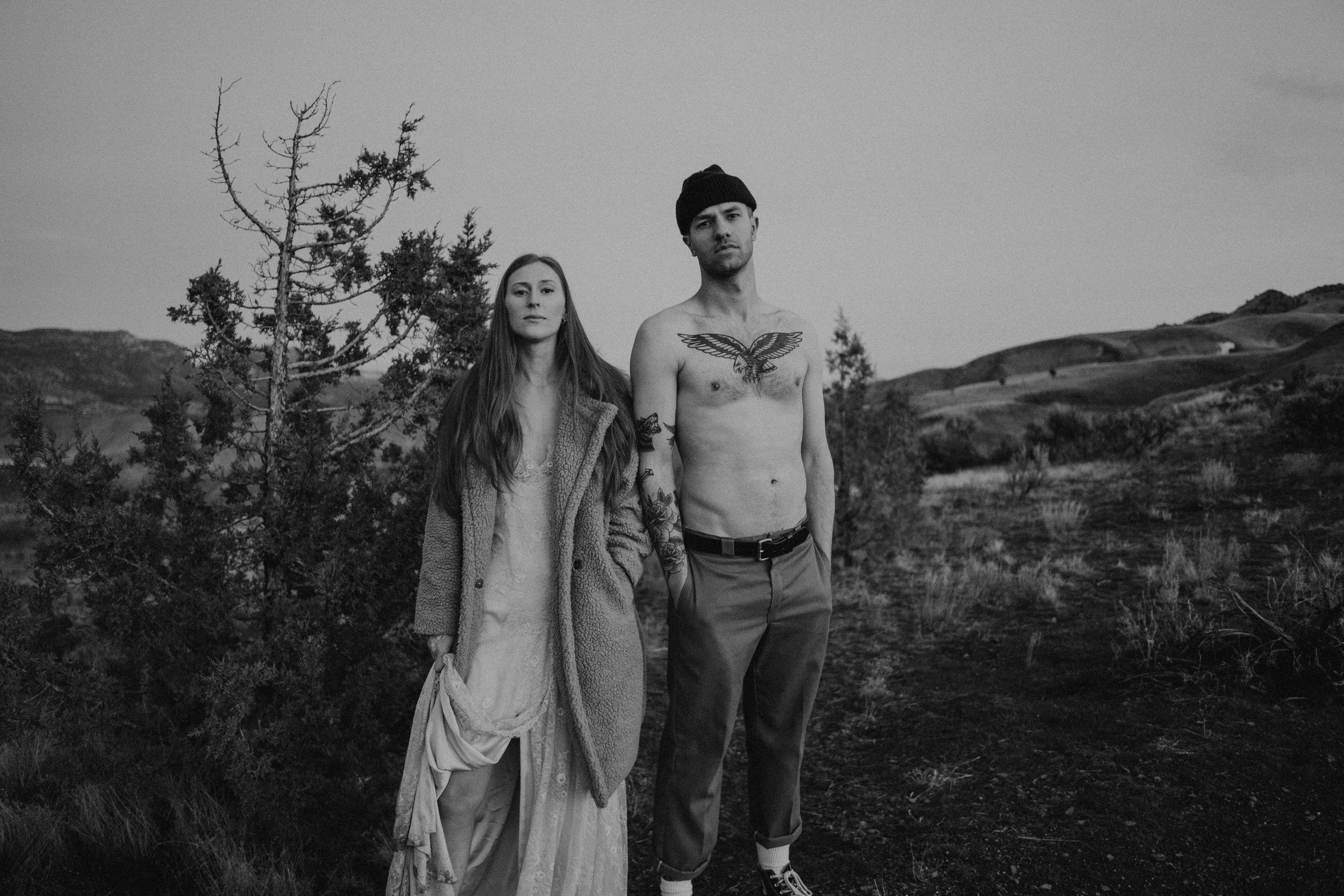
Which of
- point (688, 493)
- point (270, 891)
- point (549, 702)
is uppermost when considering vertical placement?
point (688, 493)

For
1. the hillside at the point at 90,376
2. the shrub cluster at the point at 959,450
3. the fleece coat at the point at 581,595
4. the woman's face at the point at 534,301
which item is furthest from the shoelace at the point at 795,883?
the shrub cluster at the point at 959,450

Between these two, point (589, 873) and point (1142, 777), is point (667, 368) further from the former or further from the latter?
point (1142, 777)

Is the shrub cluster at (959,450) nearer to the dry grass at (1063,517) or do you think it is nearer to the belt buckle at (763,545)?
the dry grass at (1063,517)

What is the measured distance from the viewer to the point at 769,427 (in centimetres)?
305

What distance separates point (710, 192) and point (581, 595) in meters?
1.71

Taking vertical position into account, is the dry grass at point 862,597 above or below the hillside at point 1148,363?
below

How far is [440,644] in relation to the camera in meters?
2.65

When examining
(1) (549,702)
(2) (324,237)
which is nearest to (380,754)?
(1) (549,702)

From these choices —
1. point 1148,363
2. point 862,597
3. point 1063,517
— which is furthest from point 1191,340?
point 862,597

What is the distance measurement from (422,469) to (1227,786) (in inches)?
169

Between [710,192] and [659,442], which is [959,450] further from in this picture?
[659,442]

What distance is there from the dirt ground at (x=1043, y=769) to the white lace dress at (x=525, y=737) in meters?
0.91

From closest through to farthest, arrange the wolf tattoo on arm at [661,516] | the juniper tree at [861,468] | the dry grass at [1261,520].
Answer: the wolf tattoo on arm at [661,516], the dry grass at [1261,520], the juniper tree at [861,468]

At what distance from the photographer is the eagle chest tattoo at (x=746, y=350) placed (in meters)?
3.02
